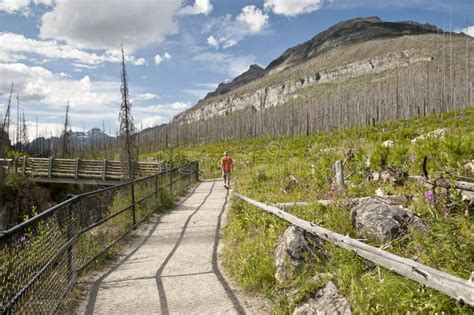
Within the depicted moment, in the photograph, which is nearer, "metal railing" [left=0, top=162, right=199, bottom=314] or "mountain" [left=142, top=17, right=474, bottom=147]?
"metal railing" [left=0, top=162, right=199, bottom=314]

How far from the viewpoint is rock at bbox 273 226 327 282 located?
501 cm

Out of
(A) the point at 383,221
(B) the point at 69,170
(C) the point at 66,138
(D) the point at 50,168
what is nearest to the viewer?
(A) the point at 383,221

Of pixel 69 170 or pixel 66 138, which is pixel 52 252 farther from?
pixel 66 138

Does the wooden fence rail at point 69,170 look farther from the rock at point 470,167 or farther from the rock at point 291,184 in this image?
the rock at point 470,167

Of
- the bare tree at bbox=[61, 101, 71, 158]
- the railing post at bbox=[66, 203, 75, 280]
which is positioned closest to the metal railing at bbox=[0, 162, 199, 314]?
the railing post at bbox=[66, 203, 75, 280]

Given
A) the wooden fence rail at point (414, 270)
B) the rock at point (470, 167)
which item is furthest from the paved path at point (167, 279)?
the rock at point (470, 167)

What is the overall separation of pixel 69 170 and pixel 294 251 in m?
24.8

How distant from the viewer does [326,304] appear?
3.91m

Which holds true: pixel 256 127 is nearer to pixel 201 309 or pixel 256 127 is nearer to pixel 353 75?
pixel 353 75

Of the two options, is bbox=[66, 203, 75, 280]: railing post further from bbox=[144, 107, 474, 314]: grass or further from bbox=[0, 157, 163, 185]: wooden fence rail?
bbox=[0, 157, 163, 185]: wooden fence rail

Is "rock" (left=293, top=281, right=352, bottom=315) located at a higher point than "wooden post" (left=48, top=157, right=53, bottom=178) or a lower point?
lower

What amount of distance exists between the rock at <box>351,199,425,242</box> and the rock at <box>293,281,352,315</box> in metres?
1.13

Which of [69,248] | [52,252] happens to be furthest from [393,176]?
[52,252]

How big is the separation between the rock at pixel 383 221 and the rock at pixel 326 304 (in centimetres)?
113
